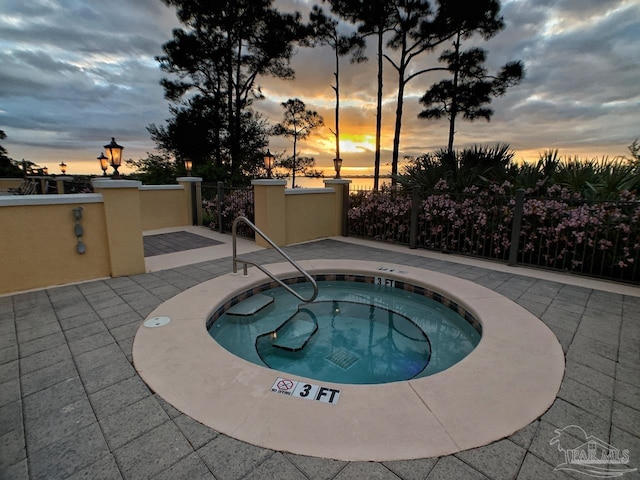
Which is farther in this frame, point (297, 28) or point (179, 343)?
point (297, 28)

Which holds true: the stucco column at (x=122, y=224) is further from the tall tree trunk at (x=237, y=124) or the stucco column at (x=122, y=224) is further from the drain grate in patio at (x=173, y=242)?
the tall tree trunk at (x=237, y=124)

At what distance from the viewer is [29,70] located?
11992mm

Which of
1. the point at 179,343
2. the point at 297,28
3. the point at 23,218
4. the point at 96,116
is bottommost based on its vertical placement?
the point at 179,343

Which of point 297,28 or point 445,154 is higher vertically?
point 297,28

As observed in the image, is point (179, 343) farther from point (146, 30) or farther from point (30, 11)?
point (146, 30)

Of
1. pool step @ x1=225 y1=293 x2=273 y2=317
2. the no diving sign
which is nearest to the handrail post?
pool step @ x1=225 y1=293 x2=273 y2=317

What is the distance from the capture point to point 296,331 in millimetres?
3191

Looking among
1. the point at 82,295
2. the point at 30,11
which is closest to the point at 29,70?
the point at 30,11

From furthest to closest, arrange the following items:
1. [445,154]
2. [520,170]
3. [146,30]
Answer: [146,30] < [445,154] < [520,170]

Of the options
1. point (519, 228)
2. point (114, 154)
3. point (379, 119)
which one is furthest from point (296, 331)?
point (379, 119)

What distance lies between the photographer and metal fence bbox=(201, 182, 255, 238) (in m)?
7.07

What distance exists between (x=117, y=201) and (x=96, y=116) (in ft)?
50.5

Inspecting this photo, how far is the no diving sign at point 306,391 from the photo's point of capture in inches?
68.7

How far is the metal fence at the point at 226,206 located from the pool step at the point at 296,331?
3652 mm
